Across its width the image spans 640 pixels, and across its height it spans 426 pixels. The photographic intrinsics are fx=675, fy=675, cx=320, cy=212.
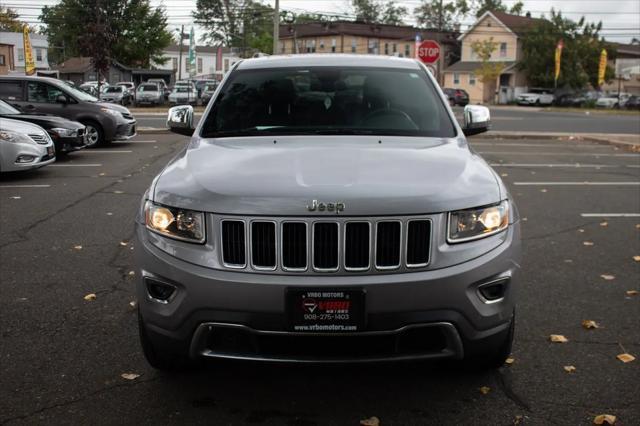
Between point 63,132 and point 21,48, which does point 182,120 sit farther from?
point 21,48

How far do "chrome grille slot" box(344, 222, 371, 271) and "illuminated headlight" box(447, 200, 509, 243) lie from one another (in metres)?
0.37

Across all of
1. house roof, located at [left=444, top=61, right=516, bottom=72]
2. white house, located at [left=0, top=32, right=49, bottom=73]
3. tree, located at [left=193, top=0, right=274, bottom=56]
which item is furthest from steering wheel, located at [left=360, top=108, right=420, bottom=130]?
tree, located at [left=193, top=0, right=274, bottom=56]

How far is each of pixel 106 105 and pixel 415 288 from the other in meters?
14.6

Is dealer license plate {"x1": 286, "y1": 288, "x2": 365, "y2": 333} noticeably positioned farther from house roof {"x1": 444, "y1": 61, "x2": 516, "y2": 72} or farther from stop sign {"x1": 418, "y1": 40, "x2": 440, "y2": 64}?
house roof {"x1": 444, "y1": 61, "x2": 516, "y2": 72}

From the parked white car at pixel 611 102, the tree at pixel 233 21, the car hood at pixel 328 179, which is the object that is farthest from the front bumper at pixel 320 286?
the tree at pixel 233 21

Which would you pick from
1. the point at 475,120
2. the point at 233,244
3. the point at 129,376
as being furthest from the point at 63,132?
the point at 233,244

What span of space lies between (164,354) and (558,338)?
2.42m

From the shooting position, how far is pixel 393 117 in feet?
14.1

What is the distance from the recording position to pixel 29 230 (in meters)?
7.19

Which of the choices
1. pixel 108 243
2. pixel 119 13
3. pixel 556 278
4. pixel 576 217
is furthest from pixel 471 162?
pixel 119 13

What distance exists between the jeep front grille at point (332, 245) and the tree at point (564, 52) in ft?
216

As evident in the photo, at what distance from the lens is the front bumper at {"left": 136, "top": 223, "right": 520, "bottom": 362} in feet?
9.35

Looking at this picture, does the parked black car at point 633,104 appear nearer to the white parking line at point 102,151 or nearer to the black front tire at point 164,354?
the white parking line at point 102,151

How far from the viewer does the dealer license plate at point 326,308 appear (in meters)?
2.84
